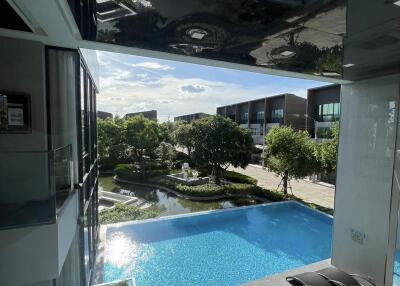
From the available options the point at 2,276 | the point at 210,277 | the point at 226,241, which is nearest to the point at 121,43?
the point at 2,276

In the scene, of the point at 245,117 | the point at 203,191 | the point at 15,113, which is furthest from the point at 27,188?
the point at 245,117

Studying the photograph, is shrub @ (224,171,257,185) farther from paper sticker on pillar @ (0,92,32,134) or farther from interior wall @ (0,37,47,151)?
paper sticker on pillar @ (0,92,32,134)

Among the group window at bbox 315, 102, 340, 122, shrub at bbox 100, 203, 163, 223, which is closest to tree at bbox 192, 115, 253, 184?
shrub at bbox 100, 203, 163, 223

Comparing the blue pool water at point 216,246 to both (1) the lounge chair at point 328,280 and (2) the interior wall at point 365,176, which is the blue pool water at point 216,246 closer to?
(1) the lounge chair at point 328,280

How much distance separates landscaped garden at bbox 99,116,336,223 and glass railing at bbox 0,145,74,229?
20.9 feet

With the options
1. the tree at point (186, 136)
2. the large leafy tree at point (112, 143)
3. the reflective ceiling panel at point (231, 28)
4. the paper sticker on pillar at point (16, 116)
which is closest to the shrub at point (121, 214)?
the tree at point (186, 136)

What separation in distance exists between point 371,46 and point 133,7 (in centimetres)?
257

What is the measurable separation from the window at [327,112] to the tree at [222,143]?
949cm

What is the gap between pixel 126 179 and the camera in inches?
623

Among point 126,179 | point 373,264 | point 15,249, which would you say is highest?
point 15,249

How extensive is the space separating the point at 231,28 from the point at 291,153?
9618 mm

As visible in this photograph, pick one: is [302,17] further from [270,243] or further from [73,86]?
[270,243]

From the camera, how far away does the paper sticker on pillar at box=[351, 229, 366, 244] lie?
14.4 ft

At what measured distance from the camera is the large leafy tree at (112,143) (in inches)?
727
